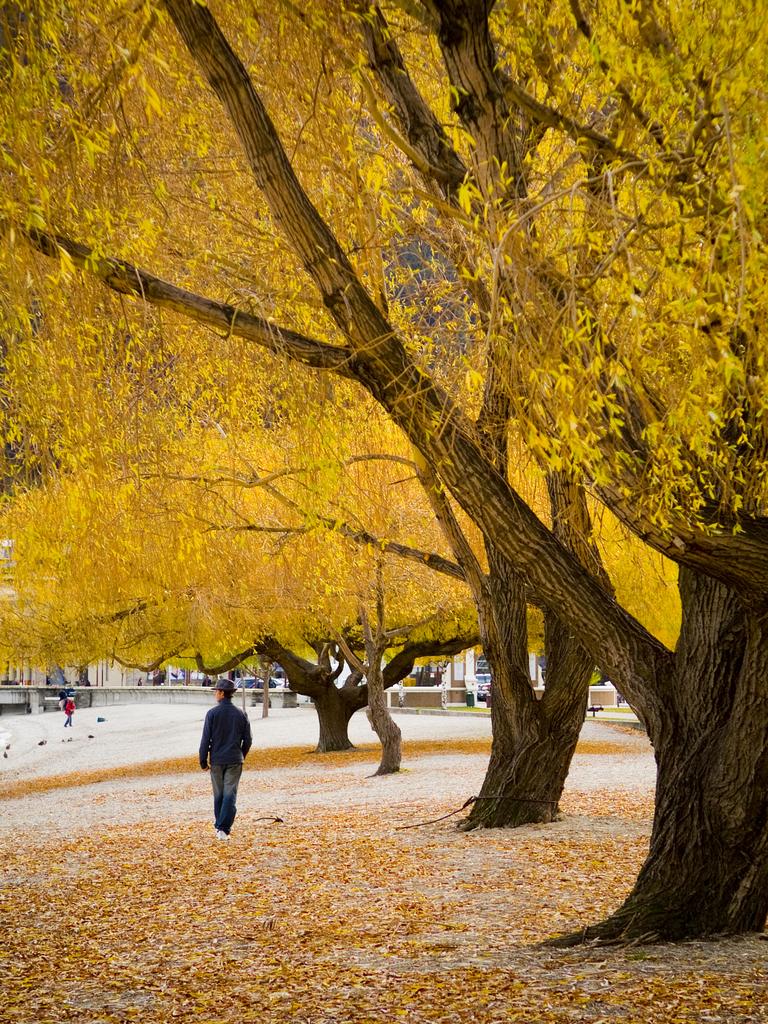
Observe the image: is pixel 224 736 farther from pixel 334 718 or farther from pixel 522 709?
pixel 334 718

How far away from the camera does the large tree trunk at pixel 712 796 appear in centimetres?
599

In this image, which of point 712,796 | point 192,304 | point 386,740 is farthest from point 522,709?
point 386,740

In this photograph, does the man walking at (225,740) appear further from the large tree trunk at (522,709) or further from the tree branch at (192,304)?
the tree branch at (192,304)

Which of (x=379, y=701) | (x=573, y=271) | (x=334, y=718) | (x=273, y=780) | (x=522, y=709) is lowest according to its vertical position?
(x=273, y=780)

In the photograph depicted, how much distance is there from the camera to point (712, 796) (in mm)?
6086

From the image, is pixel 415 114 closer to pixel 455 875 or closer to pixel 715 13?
pixel 715 13

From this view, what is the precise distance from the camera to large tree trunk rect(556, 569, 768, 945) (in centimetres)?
599

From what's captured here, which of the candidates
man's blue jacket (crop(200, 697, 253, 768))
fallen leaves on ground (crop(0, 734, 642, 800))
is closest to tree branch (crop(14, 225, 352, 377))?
man's blue jacket (crop(200, 697, 253, 768))

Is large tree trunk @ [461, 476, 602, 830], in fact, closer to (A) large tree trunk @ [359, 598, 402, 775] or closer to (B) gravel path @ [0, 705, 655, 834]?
(B) gravel path @ [0, 705, 655, 834]

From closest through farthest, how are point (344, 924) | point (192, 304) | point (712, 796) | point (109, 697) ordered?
point (192, 304), point (712, 796), point (344, 924), point (109, 697)

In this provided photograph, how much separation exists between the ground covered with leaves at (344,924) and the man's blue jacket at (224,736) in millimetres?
976

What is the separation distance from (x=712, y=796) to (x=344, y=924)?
2732 mm

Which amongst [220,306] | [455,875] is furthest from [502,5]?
[455,875]

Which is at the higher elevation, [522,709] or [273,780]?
[522,709]
